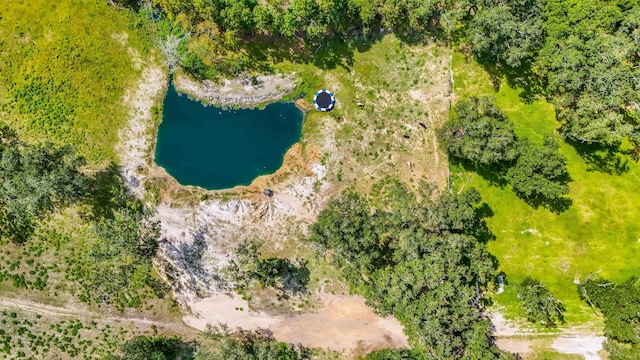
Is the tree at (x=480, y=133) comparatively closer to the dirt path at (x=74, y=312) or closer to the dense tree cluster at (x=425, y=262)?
the dense tree cluster at (x=425, y=262)

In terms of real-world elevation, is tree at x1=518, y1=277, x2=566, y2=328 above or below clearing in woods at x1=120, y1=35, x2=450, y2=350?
below

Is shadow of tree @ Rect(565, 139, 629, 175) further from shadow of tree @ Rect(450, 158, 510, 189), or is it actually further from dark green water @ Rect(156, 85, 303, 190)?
dark green water @ Rect(156, 85, 303, 190)

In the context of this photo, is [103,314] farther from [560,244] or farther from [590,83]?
[590,83]

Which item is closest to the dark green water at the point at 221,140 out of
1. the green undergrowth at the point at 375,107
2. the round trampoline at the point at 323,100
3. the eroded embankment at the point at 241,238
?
the eroded embankment at the point at 241,238

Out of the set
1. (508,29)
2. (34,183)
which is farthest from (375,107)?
(34,183)

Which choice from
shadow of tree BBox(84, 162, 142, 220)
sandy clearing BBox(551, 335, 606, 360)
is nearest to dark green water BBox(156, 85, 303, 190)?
shadow of tree BBox(84, 162, 142, 220)

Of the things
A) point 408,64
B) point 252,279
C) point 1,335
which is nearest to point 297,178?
point 252,279

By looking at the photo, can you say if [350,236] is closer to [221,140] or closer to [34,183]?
[221,140]
